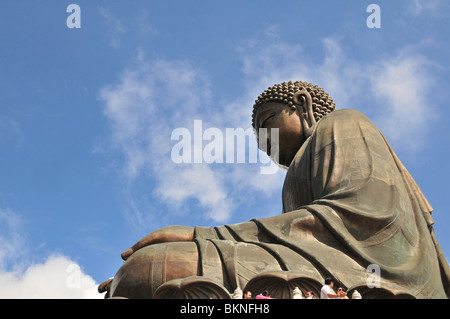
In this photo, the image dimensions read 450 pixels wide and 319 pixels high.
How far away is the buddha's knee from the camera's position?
27.6 feet

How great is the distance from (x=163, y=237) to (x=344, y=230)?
7.18 ft

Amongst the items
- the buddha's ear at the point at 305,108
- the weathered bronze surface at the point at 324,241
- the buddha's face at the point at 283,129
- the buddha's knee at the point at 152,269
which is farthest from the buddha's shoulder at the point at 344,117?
the buddha's knee at the point at 152,269

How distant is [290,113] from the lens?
12.1 meters

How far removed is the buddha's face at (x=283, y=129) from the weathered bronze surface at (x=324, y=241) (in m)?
0.55

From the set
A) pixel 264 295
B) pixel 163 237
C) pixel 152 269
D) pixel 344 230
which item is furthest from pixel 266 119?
pixel 264 295

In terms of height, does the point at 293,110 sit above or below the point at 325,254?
above

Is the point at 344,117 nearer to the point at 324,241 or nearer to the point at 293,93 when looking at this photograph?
the point at 293,93

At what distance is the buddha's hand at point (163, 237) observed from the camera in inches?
364

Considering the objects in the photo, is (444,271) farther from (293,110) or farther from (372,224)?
(293,110)

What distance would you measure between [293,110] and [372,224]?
3.22 metres

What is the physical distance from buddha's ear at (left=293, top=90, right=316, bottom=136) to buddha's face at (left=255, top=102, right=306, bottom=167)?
66 millimetres

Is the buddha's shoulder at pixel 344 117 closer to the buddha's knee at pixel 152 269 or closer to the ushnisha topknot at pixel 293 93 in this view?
the ushnisha topknot at pixel 293 93
